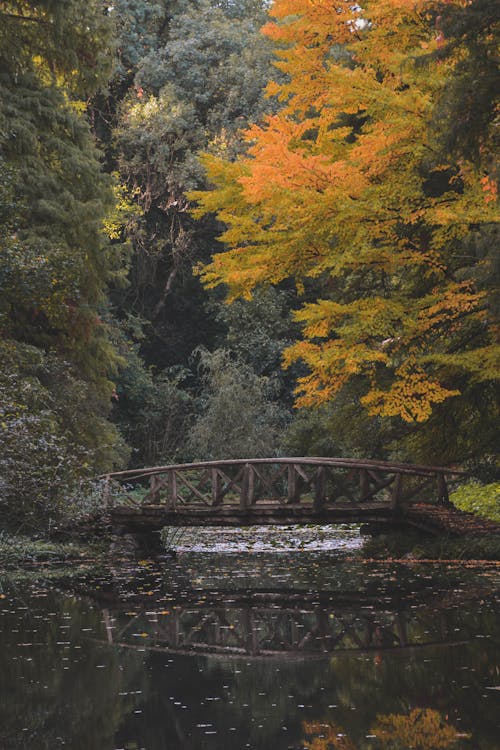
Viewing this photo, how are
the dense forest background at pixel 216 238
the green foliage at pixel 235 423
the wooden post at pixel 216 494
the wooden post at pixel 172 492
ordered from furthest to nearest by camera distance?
1. the green foliage at pixel 235 423
2. the wooden post at pixel 172 492
3. the wooden post at pixel 216 494
4. the dense forest background at pixel 216 238

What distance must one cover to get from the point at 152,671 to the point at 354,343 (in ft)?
22.7

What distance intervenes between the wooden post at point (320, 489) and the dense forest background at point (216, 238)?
0.88m

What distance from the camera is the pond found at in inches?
217

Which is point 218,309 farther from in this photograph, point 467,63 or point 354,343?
point 467,63

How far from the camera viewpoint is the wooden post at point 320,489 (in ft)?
54.2

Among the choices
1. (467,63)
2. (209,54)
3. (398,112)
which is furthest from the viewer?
(209,54)

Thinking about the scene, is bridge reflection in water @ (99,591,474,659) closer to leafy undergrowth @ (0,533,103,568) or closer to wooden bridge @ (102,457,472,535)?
leafy undergrowth @ (0,533,103,568)

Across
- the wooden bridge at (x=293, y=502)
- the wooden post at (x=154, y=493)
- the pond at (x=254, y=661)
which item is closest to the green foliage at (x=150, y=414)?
the wooden post at (x=154, y=493)

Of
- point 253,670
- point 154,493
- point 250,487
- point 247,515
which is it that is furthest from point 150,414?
point 253,670

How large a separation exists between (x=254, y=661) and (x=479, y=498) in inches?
481

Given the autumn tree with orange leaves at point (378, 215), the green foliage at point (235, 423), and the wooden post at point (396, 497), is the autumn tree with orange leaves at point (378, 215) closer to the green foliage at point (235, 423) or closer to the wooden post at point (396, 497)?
the wooden post at point (396, 497)

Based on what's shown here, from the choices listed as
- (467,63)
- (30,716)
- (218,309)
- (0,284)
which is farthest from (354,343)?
(218,309)

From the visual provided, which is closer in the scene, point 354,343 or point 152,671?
point 152,671

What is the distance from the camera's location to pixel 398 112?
12.6m
